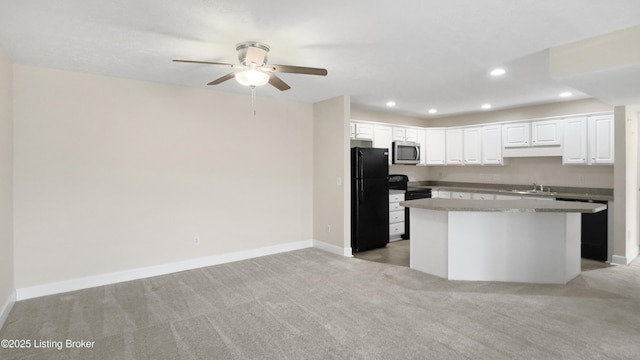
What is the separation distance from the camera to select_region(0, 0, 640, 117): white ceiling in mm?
2342

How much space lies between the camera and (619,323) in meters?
2.90

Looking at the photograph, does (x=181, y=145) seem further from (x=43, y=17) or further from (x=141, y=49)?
(x=43, y=17)

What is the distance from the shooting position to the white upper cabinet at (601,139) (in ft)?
16.3

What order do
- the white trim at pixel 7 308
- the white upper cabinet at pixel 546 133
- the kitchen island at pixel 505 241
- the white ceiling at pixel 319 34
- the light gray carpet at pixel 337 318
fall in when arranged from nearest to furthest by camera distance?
the white ceiling at pixel 319 34, the light gray carpet at pixel 337 318, the white trim at pixel 7 308, the kitchen island at pixel 505 241, the white upper cabinet at pixel 546 133

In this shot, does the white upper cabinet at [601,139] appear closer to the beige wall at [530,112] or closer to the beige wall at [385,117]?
the beige wall at [530,112]

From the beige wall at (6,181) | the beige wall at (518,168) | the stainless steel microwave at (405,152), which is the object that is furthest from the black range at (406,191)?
the beige wall at (6,181)

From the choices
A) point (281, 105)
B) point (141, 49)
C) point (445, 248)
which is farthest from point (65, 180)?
point (445, 248)

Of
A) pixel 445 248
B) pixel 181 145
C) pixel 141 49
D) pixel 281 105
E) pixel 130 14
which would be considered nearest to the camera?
pixel 130 14

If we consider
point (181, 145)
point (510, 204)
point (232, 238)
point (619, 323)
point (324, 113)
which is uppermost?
point (324, 113)

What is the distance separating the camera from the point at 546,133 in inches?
223

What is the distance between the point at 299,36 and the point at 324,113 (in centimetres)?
269

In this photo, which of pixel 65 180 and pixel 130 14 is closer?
pixel 130 14

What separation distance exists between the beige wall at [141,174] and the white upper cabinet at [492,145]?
3.63 metres

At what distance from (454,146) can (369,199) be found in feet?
8.99
